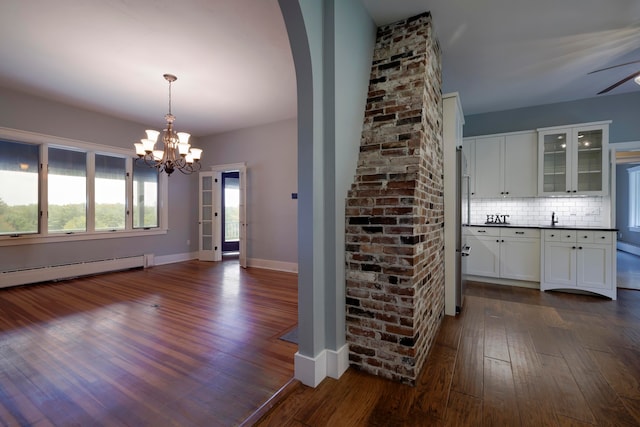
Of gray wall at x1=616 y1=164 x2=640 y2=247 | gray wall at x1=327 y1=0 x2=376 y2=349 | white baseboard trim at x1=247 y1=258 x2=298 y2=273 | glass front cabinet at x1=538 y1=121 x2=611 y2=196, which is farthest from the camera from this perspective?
gray wall at x1=616 y1=164 x2=640 y2=247

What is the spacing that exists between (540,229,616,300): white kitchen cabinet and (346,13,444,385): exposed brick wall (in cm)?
278

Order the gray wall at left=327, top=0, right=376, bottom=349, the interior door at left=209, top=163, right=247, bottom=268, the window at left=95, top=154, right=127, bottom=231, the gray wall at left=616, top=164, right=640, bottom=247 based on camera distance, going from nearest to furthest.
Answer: the gray wall at left=327, top=0, right=376, bottom=349, the window at left=95, top=154, right=127, bottom=231, the interior door at left=209, top=163, right=247, bottom=268, the gray wall at left=616, top=164, right=640, bottom=247

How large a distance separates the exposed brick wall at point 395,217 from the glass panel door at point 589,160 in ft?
11.3

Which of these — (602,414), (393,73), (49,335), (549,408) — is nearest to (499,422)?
(549,408)

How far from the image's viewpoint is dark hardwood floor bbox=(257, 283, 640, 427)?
1.61m

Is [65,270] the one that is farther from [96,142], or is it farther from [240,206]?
[240,206]

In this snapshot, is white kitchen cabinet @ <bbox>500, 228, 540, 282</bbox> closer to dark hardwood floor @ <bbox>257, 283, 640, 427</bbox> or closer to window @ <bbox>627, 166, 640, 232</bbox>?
dark hardwood floor @ <bbox>257, 283, 640, 427</bbox>

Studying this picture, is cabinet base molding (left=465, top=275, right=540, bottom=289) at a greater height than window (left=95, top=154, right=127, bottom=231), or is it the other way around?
window (left=95, top=154, right=127, bottom=231)

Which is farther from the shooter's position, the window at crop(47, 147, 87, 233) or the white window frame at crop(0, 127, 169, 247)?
the window at crop(47, 147, 87, 233)

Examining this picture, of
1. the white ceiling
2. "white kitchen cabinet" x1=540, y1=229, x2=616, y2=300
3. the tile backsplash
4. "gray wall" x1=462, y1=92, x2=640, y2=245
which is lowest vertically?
"white kitchen cabinet" x1=540, y1=229, x2=616, y2=300

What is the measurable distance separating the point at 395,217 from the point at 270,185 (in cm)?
423

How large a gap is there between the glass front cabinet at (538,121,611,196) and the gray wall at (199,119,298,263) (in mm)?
4262

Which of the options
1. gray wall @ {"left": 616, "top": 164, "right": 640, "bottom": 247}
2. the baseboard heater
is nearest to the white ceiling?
the baseboard heater


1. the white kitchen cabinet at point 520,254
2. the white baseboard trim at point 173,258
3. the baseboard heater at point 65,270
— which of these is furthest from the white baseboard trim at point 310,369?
the white baseboard trim at point 173,258
